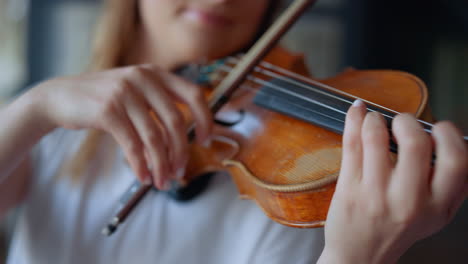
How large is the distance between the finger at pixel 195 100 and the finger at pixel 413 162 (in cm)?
22

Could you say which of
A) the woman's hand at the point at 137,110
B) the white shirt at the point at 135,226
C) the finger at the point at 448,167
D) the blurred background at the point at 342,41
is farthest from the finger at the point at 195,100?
the blurred background at the point at 342,41

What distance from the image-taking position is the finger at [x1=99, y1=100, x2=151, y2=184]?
399mm

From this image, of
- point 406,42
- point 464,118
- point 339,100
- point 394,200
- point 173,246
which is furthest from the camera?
point 406,42

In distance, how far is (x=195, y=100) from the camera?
427 mm

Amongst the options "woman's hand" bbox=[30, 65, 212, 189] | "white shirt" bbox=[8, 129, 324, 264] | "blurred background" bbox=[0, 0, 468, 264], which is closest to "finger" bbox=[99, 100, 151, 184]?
"woman's hand" bbox=[30, 65, 212, 189]

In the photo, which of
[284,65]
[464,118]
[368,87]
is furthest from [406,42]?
[368,87]

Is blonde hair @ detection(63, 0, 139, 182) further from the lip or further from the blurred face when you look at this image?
the lip

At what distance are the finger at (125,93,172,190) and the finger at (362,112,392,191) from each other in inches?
8.5

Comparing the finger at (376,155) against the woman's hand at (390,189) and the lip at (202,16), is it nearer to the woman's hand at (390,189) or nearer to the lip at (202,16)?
the woman's hand at (390,189)

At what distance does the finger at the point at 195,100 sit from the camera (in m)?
0.43

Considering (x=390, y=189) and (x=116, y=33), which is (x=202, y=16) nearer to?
(x=116, y=33)

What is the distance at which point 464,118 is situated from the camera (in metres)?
1.29

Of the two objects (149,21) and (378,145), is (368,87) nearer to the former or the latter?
(378,145)

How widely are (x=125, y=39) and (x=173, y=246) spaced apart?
421mm
